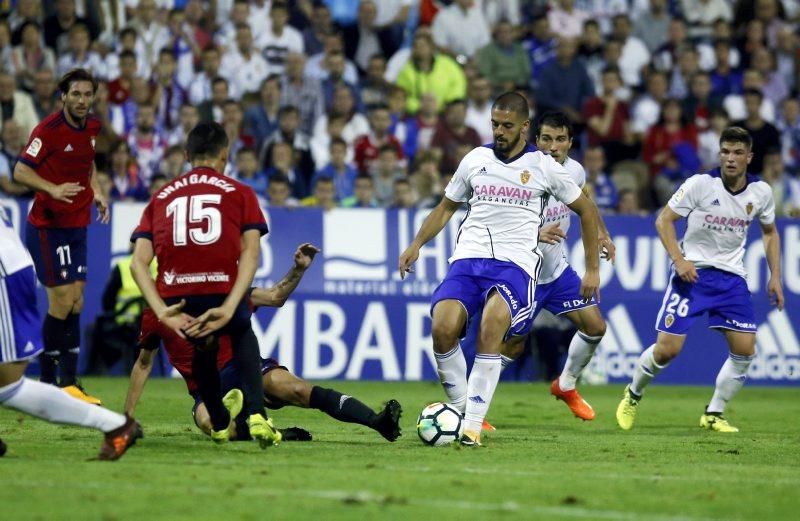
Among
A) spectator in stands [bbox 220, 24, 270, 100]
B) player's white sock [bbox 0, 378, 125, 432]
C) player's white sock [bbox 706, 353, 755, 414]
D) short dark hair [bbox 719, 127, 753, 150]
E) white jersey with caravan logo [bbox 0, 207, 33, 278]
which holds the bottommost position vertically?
player's white sock [bbox 706, 353, 755, 414]

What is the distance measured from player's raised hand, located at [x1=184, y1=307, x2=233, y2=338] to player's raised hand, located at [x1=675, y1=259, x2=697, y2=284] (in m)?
5.17

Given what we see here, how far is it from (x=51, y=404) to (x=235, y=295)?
138cm

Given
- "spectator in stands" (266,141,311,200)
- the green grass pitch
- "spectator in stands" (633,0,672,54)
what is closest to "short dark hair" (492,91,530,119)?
the green grass pitch

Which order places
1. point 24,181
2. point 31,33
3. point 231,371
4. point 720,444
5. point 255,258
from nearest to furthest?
point 255,258
point 231,371
point 720,444
point 24,181
point 31,33

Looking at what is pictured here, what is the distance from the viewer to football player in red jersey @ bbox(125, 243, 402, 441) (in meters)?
10.2

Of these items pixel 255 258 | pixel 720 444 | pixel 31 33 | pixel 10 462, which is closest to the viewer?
pixel 10 462

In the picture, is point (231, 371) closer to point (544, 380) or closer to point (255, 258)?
point (255, 258)

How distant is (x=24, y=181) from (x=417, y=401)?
4953 millimetres

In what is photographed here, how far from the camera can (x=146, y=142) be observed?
1989 cm

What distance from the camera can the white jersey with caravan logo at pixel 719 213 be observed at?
13070 mm

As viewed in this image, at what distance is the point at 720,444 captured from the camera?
11141 mm

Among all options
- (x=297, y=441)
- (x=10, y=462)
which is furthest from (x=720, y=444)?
(x=10, y=462)

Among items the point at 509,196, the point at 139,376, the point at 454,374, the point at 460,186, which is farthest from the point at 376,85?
the point at 139,376

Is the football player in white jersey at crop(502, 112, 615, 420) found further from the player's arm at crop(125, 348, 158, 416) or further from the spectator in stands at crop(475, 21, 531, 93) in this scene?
the spectator in stands at crop(475, 21, 531, 93)
